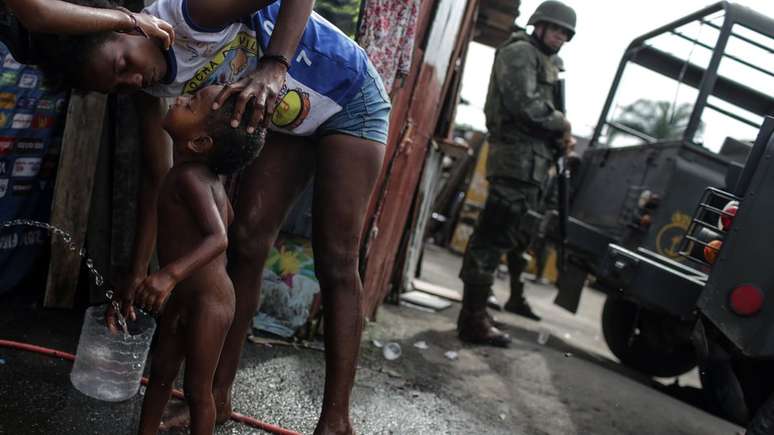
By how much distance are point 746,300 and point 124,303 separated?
268 cm

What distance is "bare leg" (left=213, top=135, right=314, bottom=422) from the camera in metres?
2.15

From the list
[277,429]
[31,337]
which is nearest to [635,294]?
[277,429]

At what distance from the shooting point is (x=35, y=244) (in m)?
3.12

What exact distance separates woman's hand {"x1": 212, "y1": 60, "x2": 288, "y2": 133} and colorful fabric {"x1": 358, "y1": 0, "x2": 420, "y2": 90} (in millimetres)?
1360

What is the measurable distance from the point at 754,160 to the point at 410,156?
2.09m

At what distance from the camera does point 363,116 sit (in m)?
2.05

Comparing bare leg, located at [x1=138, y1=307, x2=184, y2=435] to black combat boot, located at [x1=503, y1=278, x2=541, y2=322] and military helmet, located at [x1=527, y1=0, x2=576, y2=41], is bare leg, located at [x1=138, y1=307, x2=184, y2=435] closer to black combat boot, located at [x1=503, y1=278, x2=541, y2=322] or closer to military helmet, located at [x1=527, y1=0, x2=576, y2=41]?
military helmet, located at [x1=527, y1=0, x2=576, y2=41]

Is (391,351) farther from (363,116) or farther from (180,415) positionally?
(363,116)

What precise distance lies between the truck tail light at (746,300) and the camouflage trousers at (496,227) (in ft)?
5.73

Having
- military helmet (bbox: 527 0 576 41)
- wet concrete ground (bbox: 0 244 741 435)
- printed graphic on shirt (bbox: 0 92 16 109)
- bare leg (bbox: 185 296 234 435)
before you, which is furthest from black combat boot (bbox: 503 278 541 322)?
bare leg (bbox: 185 296 234 435)

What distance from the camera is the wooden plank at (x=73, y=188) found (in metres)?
2.93

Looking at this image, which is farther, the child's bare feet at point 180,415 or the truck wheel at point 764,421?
the truck wheel at point 764,421

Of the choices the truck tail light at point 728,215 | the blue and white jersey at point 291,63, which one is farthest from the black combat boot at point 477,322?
the blue and white jersey at point 291,63

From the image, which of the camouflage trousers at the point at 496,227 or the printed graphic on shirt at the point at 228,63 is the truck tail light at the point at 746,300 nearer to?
the camouflage trousers at the point at 496,227
